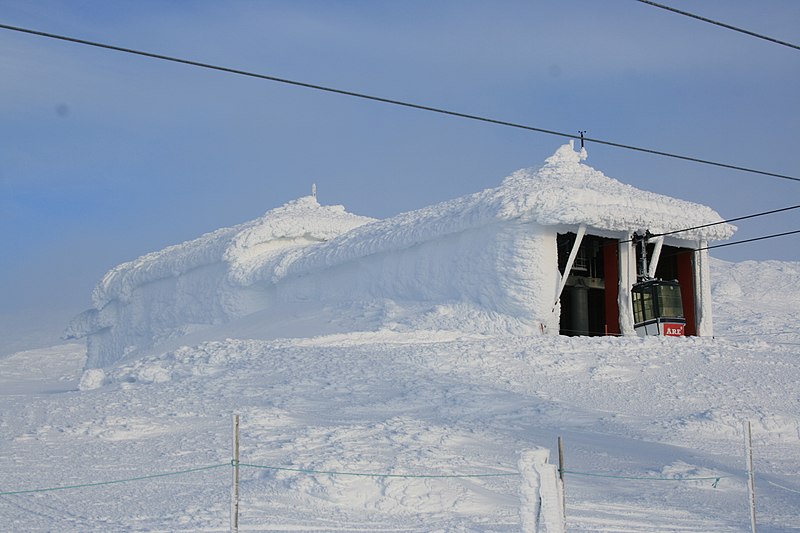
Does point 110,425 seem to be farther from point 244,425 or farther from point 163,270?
point 163,270

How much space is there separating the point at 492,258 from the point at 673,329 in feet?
16.5

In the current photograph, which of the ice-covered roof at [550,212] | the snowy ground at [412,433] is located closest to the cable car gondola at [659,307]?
the ice-covered roof at [550,212]

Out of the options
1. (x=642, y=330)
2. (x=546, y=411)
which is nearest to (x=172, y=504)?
(x=546, y=411)

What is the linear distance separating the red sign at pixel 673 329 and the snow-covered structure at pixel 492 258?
1478 millimetres

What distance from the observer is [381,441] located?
12664 millimetres

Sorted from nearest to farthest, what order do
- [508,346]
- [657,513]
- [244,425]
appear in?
[657,513], [244,425], [508,346]

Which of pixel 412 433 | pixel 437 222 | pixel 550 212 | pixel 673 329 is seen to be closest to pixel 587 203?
pixel 550 212

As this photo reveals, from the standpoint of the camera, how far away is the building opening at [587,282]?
84.7ft

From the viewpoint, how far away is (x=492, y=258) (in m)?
23.3

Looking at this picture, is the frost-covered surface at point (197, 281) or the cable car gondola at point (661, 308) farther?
the frost-covered surface at point (197, 281)

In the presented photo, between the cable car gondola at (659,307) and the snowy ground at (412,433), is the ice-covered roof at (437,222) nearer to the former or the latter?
the cable car gondola at (659,307)

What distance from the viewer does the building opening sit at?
84.7ft

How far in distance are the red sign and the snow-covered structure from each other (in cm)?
148

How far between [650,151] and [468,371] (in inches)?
234
